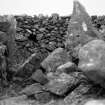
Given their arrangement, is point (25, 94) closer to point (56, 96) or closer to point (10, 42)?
point (56, 96)

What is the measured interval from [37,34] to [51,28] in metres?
0.84

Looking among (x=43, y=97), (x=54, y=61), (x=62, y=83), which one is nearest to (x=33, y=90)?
(x=43, y=97)

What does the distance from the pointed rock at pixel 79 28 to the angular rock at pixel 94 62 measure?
2346 mm

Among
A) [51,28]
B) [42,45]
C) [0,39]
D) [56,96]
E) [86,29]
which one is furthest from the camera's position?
[51,28]

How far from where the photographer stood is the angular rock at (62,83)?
577cm

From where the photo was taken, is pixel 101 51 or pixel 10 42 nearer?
pixel 101 51

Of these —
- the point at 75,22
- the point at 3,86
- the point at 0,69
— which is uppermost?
the point at 75,22

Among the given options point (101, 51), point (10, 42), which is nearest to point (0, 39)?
point (10, 42)

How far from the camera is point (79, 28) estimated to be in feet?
27.3

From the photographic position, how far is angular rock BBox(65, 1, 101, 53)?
7895mm

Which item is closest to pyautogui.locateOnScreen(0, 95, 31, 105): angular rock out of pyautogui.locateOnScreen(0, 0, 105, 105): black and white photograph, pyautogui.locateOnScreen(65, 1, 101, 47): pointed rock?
pyautogui.locateOnScreen(0, 0, 105, 105): black and white photograph

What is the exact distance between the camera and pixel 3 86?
269 inches

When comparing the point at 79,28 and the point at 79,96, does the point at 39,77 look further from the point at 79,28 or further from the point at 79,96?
the point at 79,28

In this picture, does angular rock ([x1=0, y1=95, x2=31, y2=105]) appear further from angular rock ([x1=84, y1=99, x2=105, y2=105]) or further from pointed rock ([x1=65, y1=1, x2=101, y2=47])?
pointed rock ([x1=65, y1=1, x2=101, y2=47])
